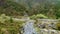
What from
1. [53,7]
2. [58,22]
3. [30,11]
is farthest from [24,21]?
[53,7]

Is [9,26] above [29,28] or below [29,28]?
above

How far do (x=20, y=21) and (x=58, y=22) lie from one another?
57.0 inches

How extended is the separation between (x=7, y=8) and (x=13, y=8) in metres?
0.29

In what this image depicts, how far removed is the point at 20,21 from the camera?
708 centimetres

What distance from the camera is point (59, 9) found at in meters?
8.77

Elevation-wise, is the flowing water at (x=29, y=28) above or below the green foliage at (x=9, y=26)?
below

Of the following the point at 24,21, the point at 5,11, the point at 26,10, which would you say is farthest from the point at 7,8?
the point at 24,21

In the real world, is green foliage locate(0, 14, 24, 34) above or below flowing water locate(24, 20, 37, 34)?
above

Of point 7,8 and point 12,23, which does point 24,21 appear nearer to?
point 12,23

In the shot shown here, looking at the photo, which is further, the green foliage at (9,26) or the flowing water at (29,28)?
the flowing water at (29,28)

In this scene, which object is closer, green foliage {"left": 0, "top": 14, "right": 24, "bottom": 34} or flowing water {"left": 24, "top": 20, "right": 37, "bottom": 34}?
green foliage {"left": 0, "top": 14, "right": 24, "bottom": 34}

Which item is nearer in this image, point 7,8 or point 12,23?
point 12,23

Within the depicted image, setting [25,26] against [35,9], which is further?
[35,9]

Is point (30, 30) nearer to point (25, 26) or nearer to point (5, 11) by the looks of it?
point (25, 26)
